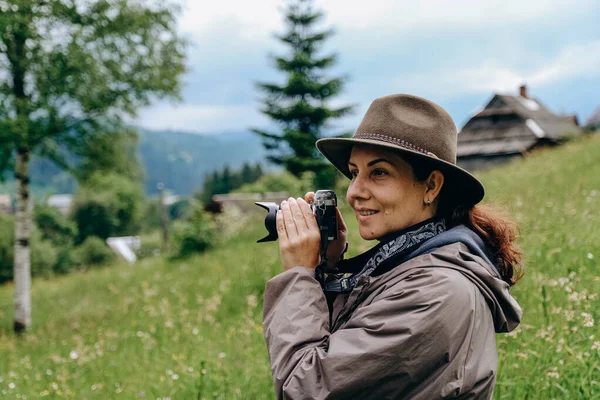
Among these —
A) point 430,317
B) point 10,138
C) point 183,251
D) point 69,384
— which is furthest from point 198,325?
point 183,251

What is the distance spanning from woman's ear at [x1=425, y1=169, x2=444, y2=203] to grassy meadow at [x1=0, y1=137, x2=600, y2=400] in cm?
58

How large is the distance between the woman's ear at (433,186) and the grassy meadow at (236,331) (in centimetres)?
58

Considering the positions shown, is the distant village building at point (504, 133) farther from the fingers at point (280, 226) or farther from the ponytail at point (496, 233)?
the fingers at point (280, 226)

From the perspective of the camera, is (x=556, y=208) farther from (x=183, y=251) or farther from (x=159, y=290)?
(x=183, y=251)

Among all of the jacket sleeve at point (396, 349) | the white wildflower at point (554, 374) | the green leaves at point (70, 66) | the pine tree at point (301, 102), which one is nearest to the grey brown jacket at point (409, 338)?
the jacket sleeve at point (396, 349)

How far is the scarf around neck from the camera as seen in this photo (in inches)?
74.1

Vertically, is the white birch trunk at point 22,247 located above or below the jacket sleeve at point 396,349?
below

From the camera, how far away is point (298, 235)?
1.96 metres

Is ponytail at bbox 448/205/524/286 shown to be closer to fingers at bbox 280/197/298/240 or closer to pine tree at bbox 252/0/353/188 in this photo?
fingers at bbox 280/197/298/240

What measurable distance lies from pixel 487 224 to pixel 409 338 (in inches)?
A: 27.5

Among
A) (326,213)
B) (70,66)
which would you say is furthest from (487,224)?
(70,66)

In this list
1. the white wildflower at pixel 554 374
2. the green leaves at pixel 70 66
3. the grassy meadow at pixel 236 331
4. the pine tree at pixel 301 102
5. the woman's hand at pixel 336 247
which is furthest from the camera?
the pine tree at pixel 301 102

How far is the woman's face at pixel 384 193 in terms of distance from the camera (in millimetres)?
1934

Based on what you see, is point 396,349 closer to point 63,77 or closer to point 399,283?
point 399,283
